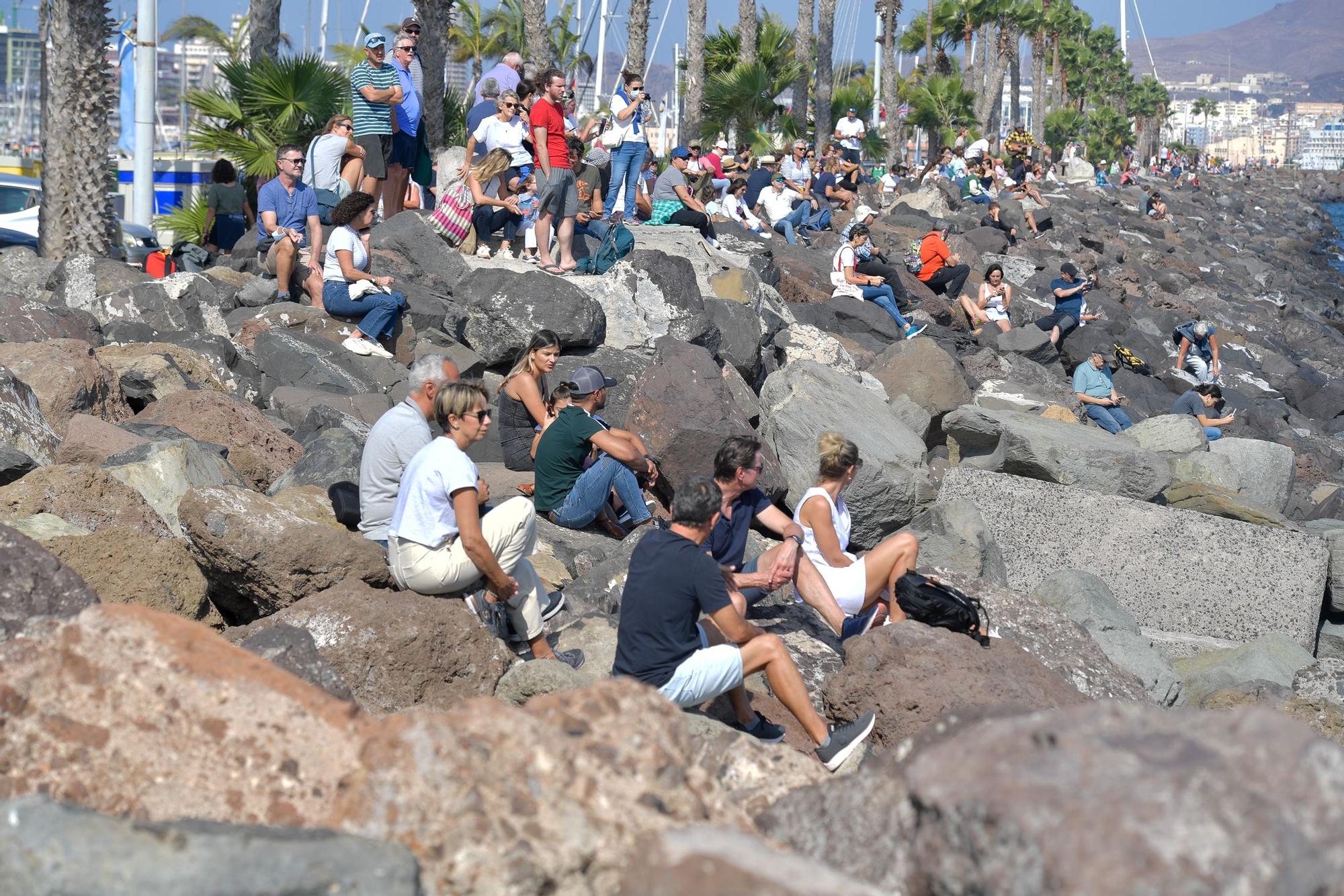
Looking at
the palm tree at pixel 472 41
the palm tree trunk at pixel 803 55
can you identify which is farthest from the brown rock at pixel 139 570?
the palm tree at pixel 472 41

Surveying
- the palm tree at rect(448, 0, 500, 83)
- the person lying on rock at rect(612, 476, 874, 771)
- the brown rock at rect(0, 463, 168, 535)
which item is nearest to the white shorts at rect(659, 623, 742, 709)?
the person lying on rock at rect(612, 476, 874, 771)

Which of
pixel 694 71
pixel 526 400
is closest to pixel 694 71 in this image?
pixel 694 71

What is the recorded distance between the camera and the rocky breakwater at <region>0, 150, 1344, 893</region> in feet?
8.01

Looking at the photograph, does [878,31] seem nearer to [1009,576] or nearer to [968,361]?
[968,361]

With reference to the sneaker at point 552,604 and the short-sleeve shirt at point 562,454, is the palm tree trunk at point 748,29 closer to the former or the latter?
the short-sleeve shirt at point 562,454

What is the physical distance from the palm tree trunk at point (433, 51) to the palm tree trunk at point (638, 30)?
662cm

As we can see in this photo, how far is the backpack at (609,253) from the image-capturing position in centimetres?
1049

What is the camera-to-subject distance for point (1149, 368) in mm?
15242

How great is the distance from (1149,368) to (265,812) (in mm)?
14166

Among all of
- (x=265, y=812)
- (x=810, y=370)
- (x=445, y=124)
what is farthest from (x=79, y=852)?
(x=445, y=124)

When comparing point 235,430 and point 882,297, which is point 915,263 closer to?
point 882,297

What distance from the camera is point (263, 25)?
14.1m

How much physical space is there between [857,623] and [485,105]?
752 centimetres

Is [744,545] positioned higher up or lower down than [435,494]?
lower down
